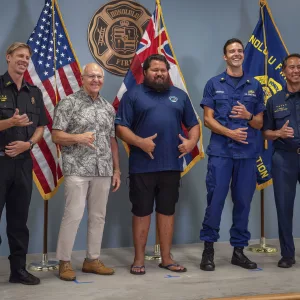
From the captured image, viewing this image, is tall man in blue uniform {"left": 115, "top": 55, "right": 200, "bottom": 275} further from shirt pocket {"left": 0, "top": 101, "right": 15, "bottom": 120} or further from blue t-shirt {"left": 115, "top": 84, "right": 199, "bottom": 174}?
shirt pocket {"left": 0, "top": 101, "right": 15, "bottom": 120}

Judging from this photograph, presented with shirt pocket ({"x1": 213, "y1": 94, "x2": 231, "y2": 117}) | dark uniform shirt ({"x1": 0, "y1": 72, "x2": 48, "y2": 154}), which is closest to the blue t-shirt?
shirt pocket ({"x1": 213, "y1": 94, "x2": 231, "y2": 117})

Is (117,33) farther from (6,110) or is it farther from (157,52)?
(6,110)

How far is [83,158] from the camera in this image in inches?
135

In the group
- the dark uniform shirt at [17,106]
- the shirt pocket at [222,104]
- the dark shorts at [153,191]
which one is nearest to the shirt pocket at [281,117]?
the shirt pocket at [222,104]

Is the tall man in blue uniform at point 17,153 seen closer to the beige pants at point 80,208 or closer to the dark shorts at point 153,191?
the beige pants at point 80,208

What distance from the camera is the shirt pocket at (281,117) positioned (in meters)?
3.76

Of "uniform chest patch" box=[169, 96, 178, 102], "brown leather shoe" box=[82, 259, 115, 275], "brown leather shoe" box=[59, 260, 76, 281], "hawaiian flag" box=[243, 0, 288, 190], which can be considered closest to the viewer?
"brown leather shoe" box=[59, 260, 76, 281]

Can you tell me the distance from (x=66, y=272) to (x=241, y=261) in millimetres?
1234

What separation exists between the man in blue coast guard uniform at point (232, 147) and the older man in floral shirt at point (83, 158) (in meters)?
0.73

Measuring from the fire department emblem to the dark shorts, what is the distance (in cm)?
121

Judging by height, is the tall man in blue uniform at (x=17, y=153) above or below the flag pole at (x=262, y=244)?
above

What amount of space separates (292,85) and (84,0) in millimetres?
1812

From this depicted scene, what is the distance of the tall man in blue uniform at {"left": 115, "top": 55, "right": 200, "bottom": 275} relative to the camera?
11.7 ft

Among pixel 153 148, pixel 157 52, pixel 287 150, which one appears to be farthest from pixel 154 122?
pixel 287 150
